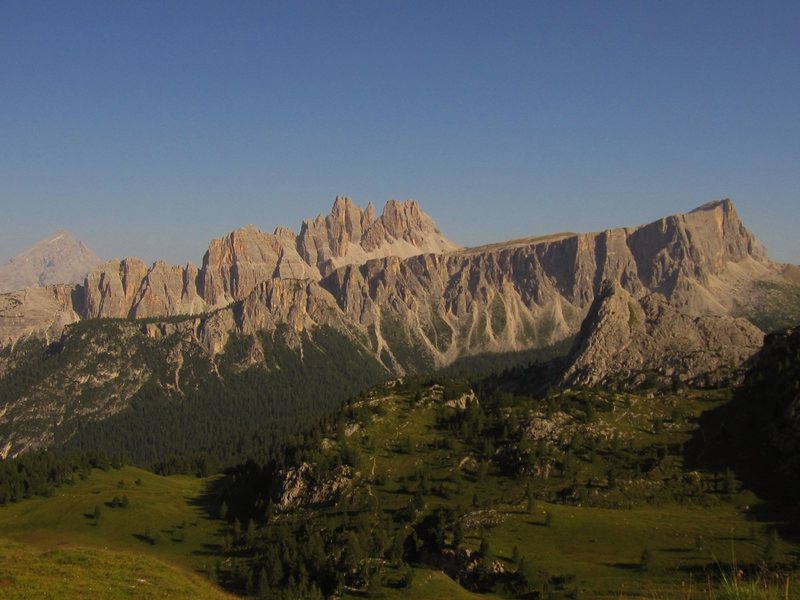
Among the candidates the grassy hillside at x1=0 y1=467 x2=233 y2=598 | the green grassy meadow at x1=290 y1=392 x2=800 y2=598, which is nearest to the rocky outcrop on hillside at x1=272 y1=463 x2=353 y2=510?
the green grassy meadow at x1=290 y1=392 x2=800 y2=598

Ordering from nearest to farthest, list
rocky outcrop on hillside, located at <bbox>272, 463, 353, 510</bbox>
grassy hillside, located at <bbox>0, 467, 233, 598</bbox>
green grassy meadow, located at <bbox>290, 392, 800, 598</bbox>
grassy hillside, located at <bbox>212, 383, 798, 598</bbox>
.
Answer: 1. grassy hillside, located at <bbox>0, 467, 233, 598</bbox>
2. green grassy meadow, located at <bbox>290, 392, 800, 598</bbox>
3. grassy hillside, located at <bbox>212, 383, 798, 598</bbox>
4. rocky outcrop on hillside, located at <bbox>272, 463, 353, 510</bbox>

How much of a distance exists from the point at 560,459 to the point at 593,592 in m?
59.3

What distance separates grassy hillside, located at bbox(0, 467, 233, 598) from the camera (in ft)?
169

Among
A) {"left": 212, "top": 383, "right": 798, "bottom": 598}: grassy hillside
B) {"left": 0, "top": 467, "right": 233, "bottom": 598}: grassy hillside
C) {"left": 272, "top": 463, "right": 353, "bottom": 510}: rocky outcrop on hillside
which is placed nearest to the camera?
{"left": 0, "top": 467, "right": 233, "bottom": 598}: grassy hillside

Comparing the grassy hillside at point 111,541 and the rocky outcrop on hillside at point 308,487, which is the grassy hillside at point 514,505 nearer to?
the rocky outcrop on hillside at point 308,487

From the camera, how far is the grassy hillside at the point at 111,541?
51.4 metres

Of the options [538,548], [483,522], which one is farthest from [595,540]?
[483,522]

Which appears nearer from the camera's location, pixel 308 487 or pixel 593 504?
pixel 593 504

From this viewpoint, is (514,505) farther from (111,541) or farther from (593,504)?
(111,541)

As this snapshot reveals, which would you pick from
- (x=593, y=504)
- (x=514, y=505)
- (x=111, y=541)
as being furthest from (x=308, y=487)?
(x=593, y=504)

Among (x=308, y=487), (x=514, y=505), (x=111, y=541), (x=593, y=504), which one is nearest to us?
(x=514, y=505)

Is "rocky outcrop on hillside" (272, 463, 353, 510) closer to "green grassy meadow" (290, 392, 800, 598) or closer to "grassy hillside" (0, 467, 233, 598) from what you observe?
"green grassy meadow" (290, 392, 800, 598)

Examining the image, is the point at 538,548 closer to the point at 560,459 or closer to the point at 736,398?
the point at 560,459

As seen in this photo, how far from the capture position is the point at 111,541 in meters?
144
